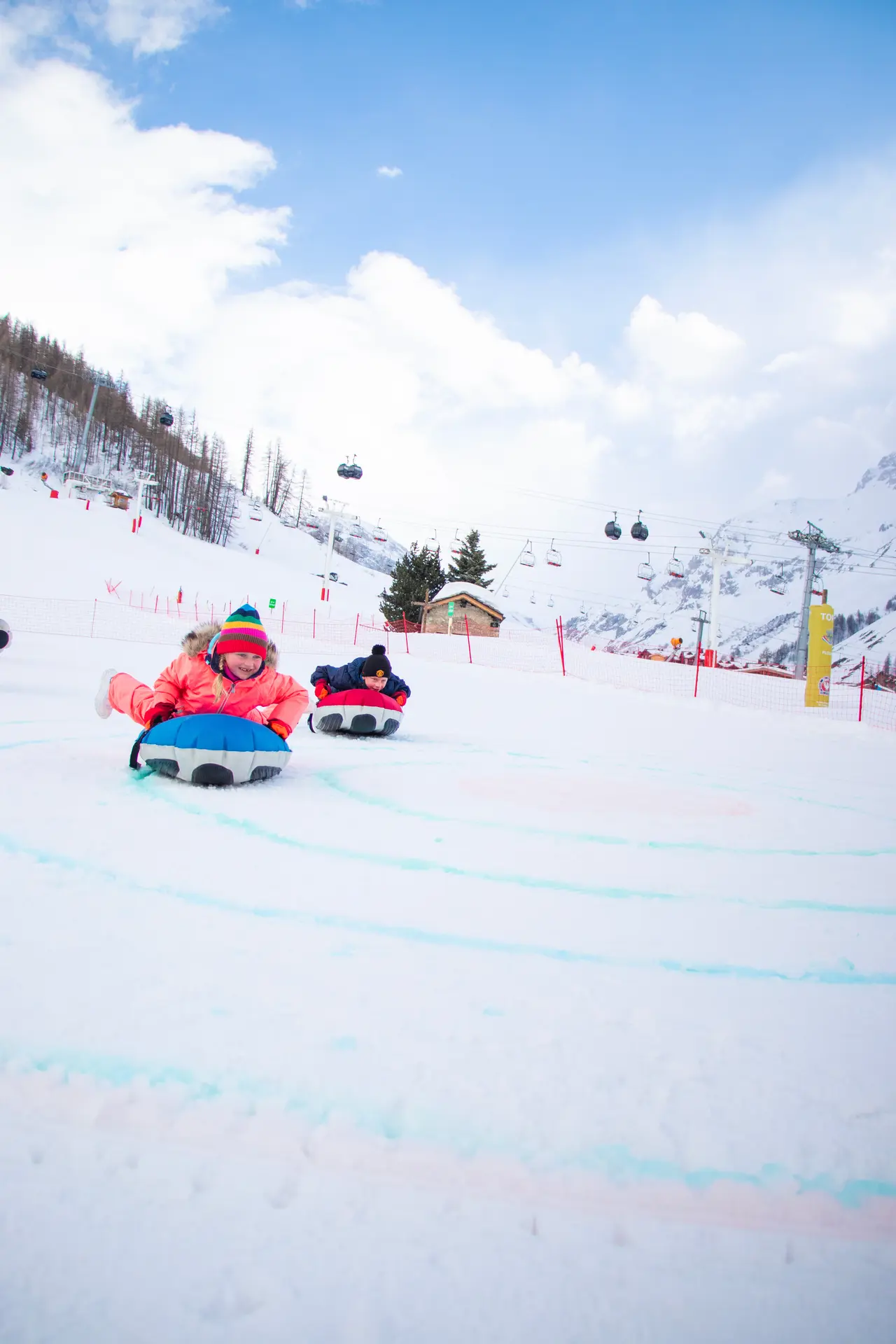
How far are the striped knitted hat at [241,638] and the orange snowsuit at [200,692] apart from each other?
127 millimetres

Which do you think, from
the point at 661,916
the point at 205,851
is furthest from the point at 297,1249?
the point at 205,851

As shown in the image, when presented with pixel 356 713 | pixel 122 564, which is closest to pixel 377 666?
pixel 356 713

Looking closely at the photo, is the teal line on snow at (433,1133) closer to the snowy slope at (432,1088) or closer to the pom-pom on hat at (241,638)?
the snowy slope at (432,1088)

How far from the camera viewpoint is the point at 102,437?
70250 mm

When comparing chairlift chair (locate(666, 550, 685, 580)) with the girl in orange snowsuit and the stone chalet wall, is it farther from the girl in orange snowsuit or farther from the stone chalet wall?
the girl in orange snowsuit

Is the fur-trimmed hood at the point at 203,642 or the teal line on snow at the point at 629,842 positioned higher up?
the fur-trimmed hood at the point at 203,642

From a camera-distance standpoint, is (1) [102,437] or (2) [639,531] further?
(1) [102,437]

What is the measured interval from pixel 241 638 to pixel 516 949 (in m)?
2.67

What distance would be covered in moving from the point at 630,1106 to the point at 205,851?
6.04 feet

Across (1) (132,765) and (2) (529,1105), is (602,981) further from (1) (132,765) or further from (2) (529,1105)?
(1) (132,765)

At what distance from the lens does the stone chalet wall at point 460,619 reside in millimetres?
34625

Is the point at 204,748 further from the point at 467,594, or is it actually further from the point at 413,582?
the point at 413,582

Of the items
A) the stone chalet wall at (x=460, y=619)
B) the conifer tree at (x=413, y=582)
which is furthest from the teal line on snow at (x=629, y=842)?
the conifer tree at (x=413, y=582)

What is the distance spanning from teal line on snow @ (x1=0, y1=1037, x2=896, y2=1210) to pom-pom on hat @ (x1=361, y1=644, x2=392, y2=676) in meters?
5.12
